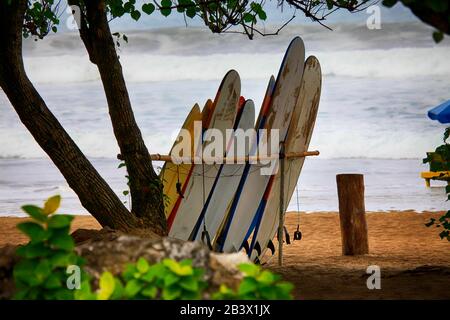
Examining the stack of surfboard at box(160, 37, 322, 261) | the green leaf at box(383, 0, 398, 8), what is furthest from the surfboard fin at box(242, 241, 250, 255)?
the green leaf at box(383, 0, 398, 8)

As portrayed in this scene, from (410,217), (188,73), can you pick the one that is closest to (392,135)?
(188,73)

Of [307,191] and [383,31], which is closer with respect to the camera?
[307,191]

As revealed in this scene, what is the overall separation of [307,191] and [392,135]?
15.8ft

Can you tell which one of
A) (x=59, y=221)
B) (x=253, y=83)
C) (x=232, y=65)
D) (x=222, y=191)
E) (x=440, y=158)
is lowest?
(x=59, y=221)

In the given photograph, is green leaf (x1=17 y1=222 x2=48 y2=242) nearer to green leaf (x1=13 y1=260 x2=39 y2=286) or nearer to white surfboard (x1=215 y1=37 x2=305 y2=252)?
green leaf (x1=13 y1=260 x2=39 y2=286)

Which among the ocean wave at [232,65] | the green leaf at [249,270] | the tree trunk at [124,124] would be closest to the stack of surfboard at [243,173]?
the tree trunk at [124,124]

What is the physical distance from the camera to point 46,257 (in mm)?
2475

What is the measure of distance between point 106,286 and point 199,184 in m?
4.91

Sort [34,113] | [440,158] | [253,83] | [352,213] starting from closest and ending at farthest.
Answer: [34,113], [440,158], [352,213], [253,83]

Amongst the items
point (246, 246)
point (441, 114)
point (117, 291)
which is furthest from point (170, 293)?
point (441, 114)

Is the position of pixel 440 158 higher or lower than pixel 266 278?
higher

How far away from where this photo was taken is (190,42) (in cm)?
2384

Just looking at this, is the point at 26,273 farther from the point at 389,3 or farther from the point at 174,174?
the point at 174,174
